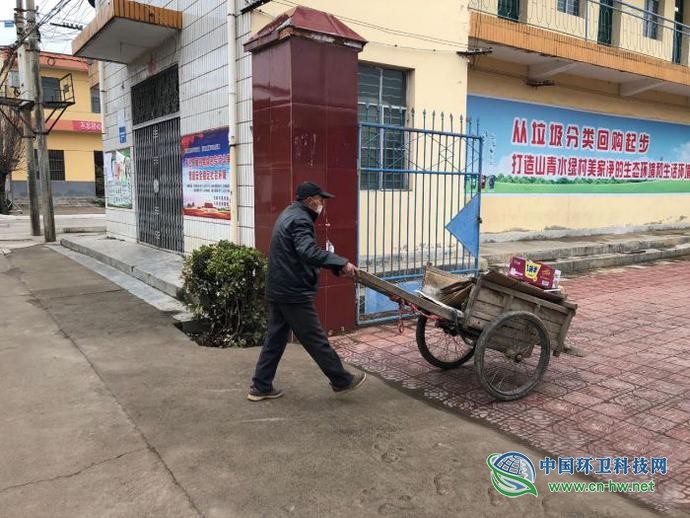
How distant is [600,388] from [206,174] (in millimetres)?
5581

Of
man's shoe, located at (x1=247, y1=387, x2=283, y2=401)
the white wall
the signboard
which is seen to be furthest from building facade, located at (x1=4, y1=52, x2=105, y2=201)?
man's shoe, located at (x1=247, y1=387, x2=283, y2=401)

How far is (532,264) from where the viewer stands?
4.53m

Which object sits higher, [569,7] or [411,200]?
[569,7]

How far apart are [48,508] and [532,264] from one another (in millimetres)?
3650

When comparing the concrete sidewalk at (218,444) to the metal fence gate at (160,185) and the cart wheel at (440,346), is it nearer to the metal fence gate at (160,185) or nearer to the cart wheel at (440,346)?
the cart wheel at (440,346)

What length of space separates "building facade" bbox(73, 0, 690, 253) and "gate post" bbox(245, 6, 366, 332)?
523 mm

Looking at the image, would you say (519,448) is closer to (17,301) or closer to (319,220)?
(319,220)

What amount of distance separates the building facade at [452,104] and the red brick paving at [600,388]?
1817 millimetres

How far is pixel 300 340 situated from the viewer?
4195mm

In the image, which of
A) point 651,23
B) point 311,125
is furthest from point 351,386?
point 651,23

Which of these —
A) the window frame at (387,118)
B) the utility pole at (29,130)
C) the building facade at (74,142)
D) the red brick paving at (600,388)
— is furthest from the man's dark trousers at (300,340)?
the building facade at (74,142)

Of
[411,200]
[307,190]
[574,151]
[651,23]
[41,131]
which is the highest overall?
[651,23]

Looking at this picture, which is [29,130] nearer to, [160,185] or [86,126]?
[160,185]

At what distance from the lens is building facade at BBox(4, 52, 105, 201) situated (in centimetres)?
3228
